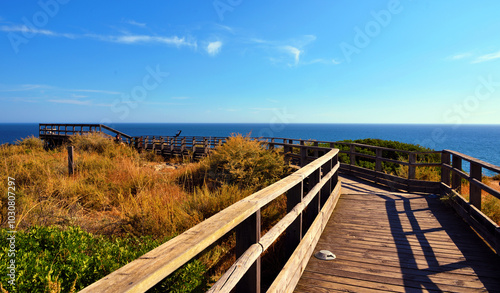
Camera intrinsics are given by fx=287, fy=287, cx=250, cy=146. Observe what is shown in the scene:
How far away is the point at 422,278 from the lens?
3.09m

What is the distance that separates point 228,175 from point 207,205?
9.84 ft

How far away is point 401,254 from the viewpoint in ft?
12.2

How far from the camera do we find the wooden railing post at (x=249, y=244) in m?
2.05

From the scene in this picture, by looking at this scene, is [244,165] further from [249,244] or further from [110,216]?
[249,244]

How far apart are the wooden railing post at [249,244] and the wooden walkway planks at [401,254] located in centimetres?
106

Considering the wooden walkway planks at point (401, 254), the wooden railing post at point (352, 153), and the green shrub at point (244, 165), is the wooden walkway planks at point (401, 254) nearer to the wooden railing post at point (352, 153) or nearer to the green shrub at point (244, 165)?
the green shrub at point (244, 165)

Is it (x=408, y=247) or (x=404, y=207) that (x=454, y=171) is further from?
(x=408, y=247)

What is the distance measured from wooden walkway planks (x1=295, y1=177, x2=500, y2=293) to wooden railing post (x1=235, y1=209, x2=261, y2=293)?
1.06 meters

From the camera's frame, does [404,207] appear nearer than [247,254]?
No

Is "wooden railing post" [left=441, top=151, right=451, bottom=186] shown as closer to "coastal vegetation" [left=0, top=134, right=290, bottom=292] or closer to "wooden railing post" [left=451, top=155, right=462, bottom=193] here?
"wooden railing post" [left=451, top=155, right=462, bottom=193]

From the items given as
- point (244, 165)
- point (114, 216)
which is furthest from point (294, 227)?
point (244, 165)

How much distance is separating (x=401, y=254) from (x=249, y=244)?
8.79 feet

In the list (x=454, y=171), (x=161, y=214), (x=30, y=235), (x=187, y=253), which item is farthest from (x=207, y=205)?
(x=454, y=171)

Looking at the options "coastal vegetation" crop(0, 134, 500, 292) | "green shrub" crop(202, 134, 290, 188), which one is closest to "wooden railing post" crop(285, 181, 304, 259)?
"coastal vegetation" crop(0, 134, 500, 292)
